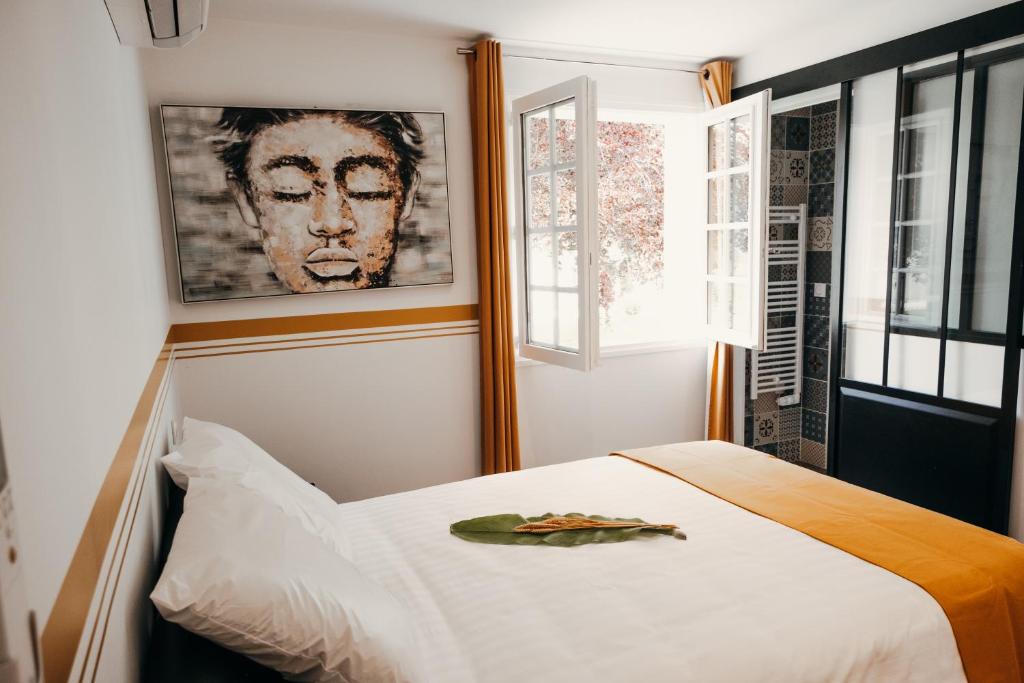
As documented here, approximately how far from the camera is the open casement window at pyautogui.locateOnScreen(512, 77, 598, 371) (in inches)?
128

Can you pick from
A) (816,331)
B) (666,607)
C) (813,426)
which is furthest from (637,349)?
(666,607)

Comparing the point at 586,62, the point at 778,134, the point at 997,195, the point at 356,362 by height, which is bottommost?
the point at 356,362

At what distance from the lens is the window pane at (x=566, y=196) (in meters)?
3.39

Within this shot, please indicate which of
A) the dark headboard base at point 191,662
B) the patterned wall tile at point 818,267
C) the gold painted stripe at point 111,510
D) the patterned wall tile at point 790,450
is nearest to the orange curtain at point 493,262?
the gold painted stripe at point 111,510

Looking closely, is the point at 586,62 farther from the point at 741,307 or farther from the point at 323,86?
the point at 741,307

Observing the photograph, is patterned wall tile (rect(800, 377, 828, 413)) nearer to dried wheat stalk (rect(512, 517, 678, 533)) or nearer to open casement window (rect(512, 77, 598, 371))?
open casement window (rect(512, 77, 598, 371))

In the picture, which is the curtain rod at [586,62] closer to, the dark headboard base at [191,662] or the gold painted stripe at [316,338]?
the gold painted stripe at [316,338]

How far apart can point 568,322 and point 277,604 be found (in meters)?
2.50

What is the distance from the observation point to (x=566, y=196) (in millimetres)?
3428

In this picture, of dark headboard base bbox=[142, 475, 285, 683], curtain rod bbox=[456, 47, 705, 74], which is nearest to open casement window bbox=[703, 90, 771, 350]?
curtain rod bbox=[456, 47, 705, 74]

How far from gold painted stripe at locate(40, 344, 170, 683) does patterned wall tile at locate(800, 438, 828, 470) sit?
4255mm

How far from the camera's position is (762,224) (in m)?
3.66

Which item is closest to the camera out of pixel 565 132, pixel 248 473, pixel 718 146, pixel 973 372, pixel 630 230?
pixel 248 473

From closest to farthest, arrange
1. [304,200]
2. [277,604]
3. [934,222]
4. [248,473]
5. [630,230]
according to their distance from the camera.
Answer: [277,604] → [248,473] → [934,222] → [304,200] → [630,230]
